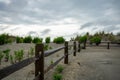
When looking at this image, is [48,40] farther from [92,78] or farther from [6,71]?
[6,71]

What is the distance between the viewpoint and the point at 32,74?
7.66 metres

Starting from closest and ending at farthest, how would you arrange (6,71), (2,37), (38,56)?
(6,71)
(38,56)
(2,37)

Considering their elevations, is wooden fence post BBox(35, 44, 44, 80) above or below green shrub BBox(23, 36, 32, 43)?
below

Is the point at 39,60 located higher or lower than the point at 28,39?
lower

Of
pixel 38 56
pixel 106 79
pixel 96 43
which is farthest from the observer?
pixel 96 43

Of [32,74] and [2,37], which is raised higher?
[2,37]

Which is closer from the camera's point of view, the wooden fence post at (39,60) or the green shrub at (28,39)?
the wooden fence post at (39,60)

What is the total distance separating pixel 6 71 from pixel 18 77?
15.2ft

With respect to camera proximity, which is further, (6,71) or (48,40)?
(48,40)

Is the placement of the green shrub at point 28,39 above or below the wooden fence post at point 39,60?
above

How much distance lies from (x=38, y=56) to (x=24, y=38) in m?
20.3

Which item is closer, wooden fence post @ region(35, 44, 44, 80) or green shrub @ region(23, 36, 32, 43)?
wooden fence post @ region(35, 44, 44, 80)

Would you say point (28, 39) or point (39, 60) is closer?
point (39, 60)

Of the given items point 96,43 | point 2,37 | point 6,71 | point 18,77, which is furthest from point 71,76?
point 96,43
